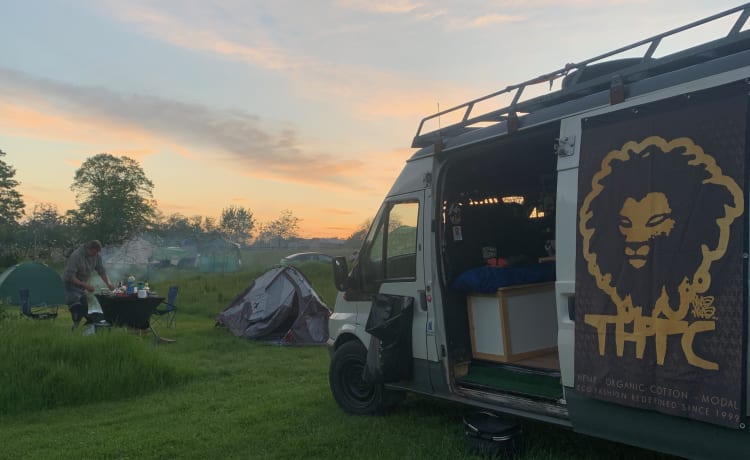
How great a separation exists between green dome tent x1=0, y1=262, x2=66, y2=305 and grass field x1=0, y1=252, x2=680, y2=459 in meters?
6.43

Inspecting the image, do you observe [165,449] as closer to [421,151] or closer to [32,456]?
[32,456]

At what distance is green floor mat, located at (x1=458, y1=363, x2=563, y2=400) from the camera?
4.85 metres

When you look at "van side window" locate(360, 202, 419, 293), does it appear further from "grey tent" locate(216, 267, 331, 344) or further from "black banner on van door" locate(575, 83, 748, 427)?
"grey tent" locate(216, 267, 331, 344)

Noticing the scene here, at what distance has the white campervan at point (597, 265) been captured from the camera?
11.0 feet

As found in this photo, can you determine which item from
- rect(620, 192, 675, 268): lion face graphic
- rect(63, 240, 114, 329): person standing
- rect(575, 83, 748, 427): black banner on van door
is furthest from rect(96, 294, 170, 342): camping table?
rect(620, 192, 675, 268): lion face graphic

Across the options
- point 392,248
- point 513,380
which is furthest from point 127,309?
point 513,380

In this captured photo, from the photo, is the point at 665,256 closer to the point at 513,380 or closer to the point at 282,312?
the point at 513,380

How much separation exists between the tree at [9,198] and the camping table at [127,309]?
4455 cm

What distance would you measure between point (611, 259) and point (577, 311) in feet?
1.34

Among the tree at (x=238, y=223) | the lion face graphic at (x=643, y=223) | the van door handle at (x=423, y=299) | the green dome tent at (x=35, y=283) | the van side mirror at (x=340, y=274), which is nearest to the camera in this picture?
the lion face graphic at (x=643, y=223)

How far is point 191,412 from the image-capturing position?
21.5ft

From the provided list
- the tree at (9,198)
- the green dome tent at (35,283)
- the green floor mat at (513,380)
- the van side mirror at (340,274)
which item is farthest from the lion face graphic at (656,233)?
the tree at (9,198)

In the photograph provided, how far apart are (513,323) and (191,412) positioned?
3468 mm

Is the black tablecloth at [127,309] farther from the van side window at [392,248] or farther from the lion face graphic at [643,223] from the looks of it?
the lion face graphic at [643,223]
